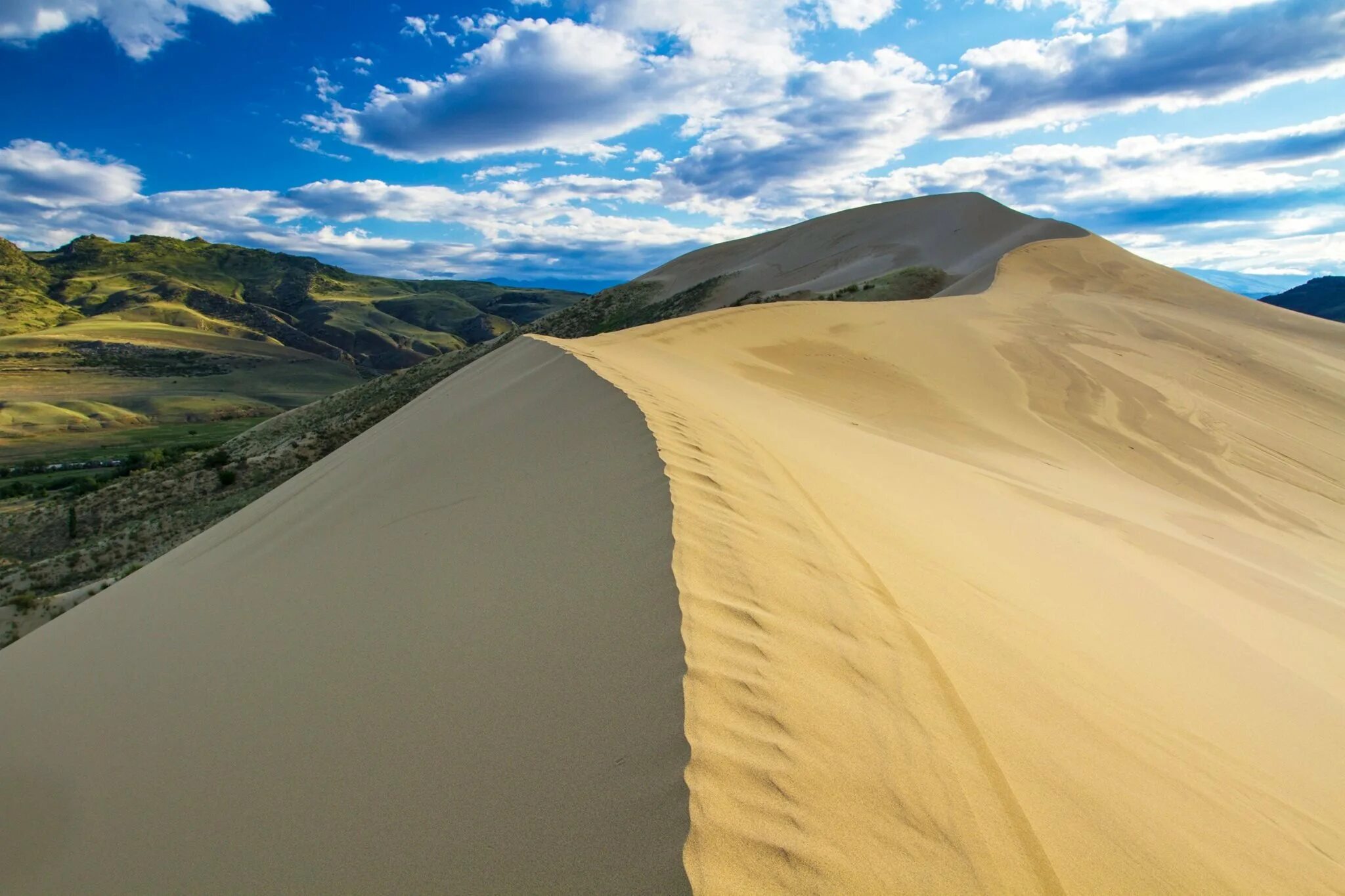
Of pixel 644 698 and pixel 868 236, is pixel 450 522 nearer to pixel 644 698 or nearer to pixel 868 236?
pixel 644 698

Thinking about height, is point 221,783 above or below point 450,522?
below

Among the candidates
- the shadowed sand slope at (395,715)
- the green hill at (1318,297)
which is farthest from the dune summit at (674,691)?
the green hill at (1318,297)

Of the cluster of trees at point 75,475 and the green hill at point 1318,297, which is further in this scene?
the green hill at point 1318,297

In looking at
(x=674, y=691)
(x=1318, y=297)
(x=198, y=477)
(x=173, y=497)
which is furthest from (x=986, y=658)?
(x=1318, y=297)

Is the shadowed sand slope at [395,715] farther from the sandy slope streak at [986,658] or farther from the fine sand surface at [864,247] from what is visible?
the fine sand surface at [864,247]

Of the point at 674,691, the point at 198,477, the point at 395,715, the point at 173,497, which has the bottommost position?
the point at 173,497

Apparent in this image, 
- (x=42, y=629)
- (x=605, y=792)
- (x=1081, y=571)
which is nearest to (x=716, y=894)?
(x=605, y=792)

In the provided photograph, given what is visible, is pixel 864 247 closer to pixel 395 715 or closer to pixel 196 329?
pixel 395 715
